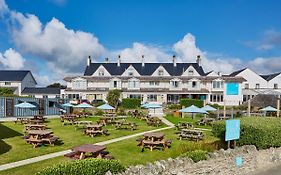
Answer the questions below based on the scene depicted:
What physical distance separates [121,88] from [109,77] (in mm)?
3370

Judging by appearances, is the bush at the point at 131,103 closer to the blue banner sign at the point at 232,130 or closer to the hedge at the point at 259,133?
the hedge at the point at 259,133

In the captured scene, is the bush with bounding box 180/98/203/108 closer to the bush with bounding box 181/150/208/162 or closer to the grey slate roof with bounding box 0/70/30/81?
the bush with bounding box 181/150/208/162

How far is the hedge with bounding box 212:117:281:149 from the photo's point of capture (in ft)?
52.0

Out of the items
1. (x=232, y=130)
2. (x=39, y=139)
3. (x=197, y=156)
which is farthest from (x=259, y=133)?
(x=39, y=139)

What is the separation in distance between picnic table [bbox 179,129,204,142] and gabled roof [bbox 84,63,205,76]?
4084 centimetres

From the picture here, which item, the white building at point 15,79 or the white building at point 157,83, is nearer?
the white building at point 157,83

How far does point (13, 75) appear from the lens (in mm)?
Result: 70812

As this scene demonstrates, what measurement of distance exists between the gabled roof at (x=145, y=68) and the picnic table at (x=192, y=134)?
4084cm

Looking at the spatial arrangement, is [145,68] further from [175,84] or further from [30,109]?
[30,109]

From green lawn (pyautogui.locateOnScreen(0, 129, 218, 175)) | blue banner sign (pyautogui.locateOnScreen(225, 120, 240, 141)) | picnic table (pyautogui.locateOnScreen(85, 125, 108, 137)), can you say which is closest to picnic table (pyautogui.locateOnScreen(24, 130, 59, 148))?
green lawn (pyautogui.locateOnScreen(0, 129, 218, 175))

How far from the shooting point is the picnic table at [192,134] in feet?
70.0

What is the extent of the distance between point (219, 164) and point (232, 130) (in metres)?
2.64

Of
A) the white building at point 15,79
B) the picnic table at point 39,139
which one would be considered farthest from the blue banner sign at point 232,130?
the white building at point 15,79

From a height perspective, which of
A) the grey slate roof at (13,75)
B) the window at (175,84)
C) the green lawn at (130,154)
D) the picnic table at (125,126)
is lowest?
the green lawn at (130,154)
